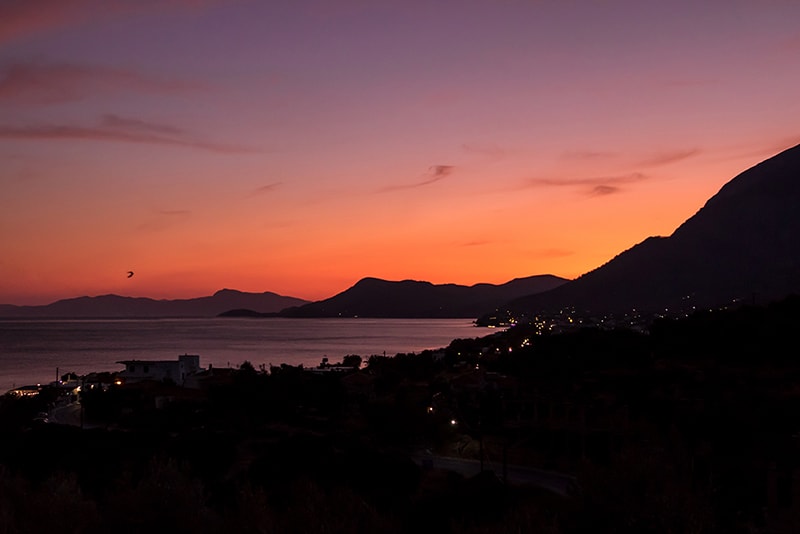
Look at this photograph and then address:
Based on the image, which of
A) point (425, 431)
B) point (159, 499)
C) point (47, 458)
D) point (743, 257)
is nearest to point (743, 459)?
point (425, 431)

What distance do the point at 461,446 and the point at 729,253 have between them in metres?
119

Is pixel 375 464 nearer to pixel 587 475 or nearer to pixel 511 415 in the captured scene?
pixel 587 475

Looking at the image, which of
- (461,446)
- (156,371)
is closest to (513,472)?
(461,446)

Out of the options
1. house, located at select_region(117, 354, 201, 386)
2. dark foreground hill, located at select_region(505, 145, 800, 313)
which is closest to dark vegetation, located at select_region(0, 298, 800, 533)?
house, located at select_region(117, 354, 201, 386)

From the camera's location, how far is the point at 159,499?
428 inches

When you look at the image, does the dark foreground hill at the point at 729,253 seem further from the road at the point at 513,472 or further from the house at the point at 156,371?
the road at the point at 513,472

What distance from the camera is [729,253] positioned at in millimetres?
134500

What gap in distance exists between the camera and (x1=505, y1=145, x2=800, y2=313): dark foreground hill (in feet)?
396

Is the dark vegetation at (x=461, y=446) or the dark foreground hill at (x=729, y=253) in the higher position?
the dark foreground hill at (x=729, y=253)

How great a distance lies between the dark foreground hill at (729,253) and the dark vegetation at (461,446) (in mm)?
71066

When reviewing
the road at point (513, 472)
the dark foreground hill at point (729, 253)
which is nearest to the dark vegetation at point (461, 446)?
the road at point (513, 472)

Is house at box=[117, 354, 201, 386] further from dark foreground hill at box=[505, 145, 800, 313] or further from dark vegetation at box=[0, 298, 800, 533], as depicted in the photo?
dark foreground hill at box=[505, 145, 800, 313]

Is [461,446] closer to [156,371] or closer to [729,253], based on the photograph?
[156,371]

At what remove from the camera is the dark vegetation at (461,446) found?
10.9 metres
